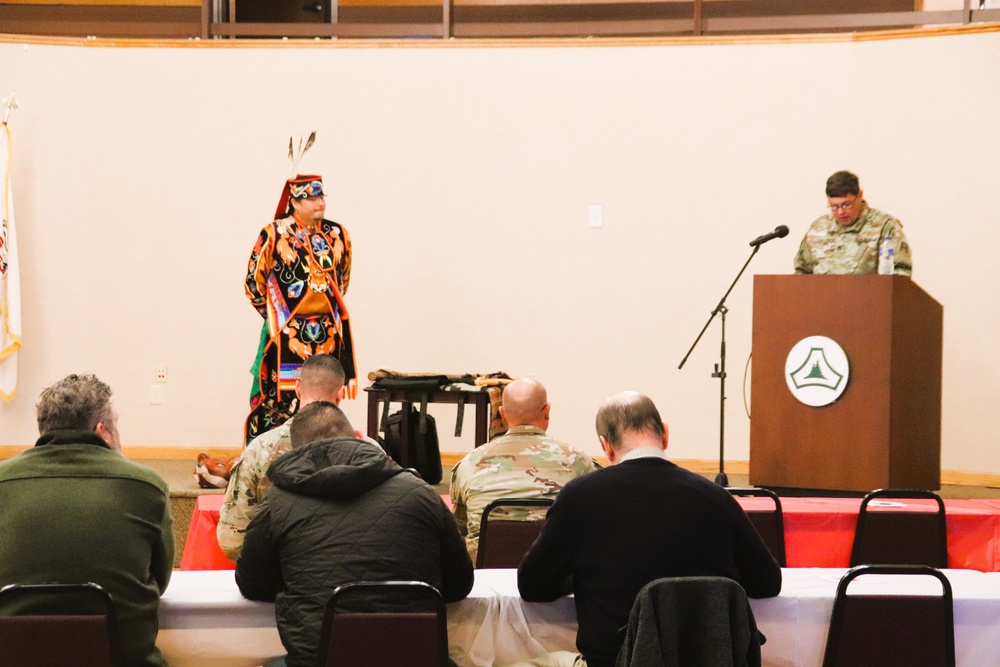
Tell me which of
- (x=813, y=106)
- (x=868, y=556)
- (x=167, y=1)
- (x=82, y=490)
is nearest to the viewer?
(x=82, y=490)

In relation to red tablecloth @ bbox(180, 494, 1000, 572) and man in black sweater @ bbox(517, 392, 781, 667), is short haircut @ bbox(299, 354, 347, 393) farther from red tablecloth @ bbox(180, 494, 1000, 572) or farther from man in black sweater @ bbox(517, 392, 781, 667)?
man in black sweater @ bbox(517, 392, 781, 667)

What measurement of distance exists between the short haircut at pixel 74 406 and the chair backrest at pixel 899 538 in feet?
7.41

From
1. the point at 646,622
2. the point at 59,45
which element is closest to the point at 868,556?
the point at 646,622

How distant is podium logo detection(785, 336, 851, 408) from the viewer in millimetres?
4309

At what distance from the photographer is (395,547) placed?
2.16 meters

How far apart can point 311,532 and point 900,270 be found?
11.2 feet

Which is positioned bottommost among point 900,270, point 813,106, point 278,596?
point 278,596

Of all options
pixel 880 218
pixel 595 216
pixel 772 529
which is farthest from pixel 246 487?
pixel 595 216

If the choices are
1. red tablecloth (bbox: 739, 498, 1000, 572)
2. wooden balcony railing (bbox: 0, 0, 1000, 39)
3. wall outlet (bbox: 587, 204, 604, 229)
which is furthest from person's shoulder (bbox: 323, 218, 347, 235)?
red tablecloth (bbox: 739, 498, 1000, 572)

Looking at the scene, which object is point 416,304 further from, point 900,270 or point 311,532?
point 311,532

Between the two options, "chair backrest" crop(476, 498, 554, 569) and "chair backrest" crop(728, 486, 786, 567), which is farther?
"chair backrest" crop(728, 486, 786, 567)

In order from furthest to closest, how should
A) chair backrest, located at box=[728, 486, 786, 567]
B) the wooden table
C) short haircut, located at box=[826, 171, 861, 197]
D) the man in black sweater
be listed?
1. the wooden table
2. short haircut, located at box=[826, 171, 861, 197]
3. chair backrest, located at box=[728, 486, 786, 567]
4. the man in black sweater

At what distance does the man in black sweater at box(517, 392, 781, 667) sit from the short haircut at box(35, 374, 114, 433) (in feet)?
3.13

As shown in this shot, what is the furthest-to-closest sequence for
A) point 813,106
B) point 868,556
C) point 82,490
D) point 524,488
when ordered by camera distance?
point 813,106
point 868,556
point 524,488
point 82,490
